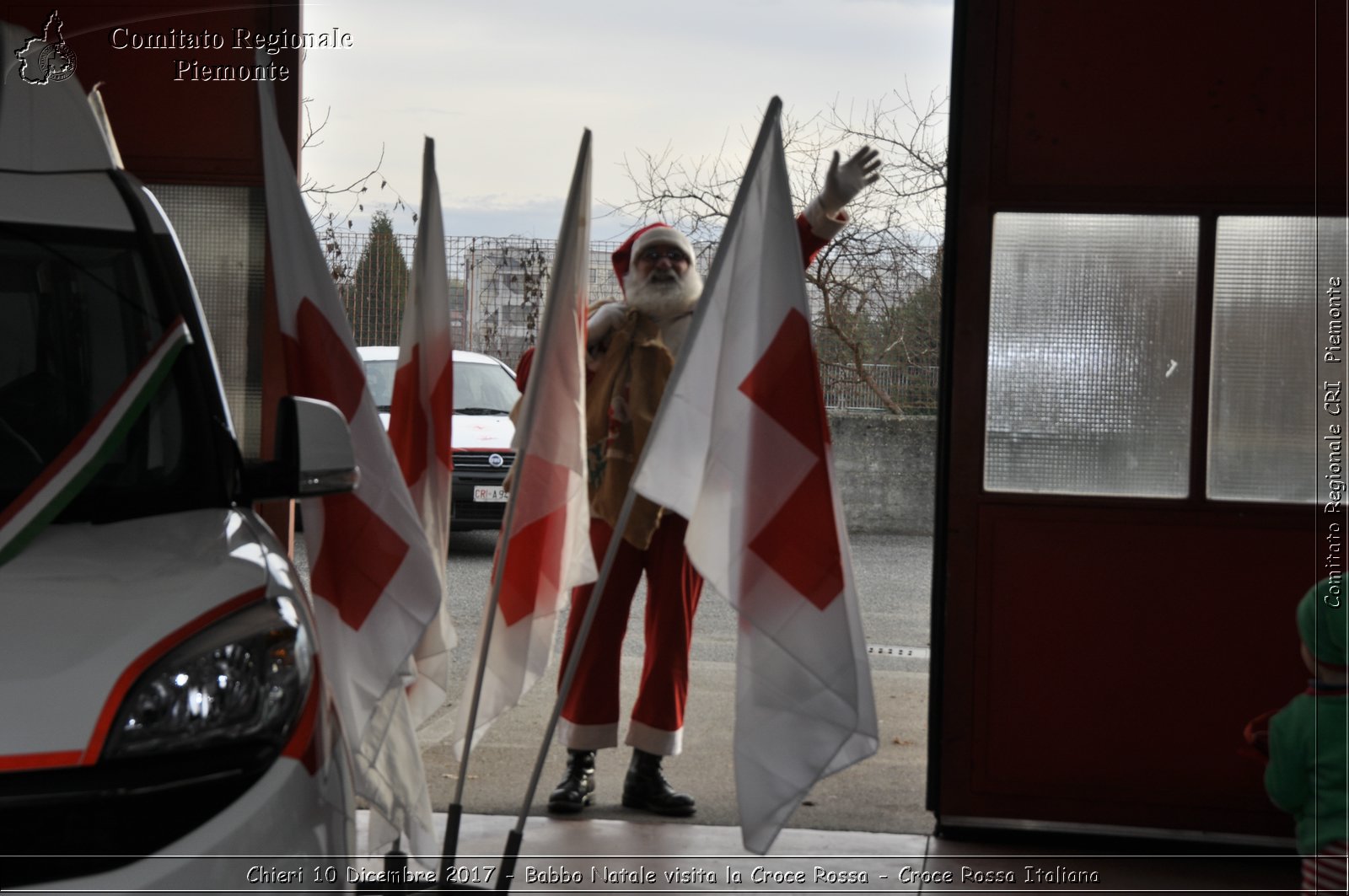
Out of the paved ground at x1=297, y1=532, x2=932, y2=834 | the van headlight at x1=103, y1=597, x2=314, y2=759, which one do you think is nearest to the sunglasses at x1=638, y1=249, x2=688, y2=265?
the paved ground at x1=297, y1=532, x2=932, y2=834

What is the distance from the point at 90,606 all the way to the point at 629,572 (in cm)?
281

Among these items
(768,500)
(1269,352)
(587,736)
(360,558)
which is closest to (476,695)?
(360,558)

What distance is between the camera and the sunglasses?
4.87 meters

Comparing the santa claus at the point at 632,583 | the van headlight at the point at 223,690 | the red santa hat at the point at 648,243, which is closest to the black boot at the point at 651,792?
the santa claus at the point at 632,583

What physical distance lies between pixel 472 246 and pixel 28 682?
33.3 ft

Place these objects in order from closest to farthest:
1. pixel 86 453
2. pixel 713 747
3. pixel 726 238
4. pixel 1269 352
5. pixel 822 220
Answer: pixel 86 453 < pixel 726 238 < pixel 822 220 < pixel 1269 352 < pixel 713 747

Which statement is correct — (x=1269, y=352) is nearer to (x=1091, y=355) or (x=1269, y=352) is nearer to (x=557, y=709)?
(x=1091, y=355)

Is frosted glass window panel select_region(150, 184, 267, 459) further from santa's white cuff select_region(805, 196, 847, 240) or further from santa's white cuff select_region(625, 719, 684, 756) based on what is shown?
santa's white cuff select_region(805, 196, 847, 240)

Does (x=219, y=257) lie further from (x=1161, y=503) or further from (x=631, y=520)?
(x=1161, y=503)

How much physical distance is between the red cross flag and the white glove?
30.8 inches

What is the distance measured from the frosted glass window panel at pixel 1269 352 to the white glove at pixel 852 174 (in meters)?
1.29

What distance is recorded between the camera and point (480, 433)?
1141cm

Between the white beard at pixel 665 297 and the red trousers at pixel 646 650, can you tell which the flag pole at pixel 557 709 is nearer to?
the red trousers at pixel 646 650

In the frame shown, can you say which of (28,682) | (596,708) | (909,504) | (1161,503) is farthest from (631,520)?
(909,504)
